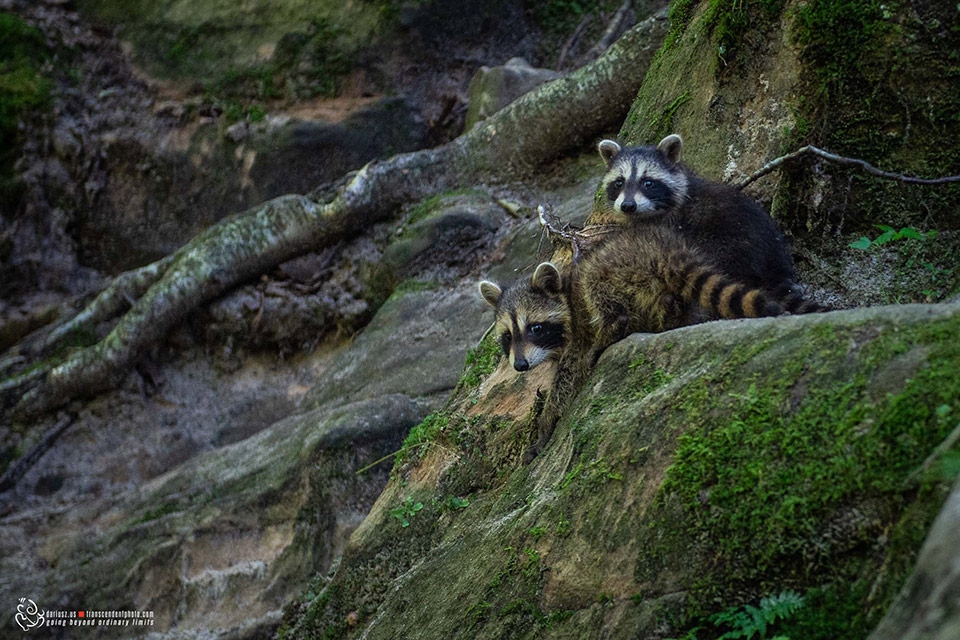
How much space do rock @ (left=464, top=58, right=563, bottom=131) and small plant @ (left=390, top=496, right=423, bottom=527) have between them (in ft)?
19.5

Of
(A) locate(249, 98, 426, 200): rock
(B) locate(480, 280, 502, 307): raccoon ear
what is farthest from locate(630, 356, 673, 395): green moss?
(A) locate(249, 98, 426, 200): rock

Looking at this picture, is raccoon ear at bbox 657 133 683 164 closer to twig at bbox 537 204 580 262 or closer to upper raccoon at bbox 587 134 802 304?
upper raccoon at bbox 587 134 802 304

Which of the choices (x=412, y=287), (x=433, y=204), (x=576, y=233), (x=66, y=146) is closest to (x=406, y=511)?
(x=576, y=233)

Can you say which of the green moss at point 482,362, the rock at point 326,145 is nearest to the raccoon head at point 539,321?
the green moss at point 482,362

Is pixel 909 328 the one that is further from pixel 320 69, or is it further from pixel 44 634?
pixel 320 69

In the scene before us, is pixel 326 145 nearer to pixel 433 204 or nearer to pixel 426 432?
pixel 433 204

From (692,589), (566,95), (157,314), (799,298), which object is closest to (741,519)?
(692,589)

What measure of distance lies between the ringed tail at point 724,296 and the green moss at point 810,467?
2.70 feet

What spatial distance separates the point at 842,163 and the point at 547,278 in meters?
1.53

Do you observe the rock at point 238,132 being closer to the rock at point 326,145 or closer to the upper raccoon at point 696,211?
the rock at point 326,145

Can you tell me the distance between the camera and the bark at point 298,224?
28.1ft

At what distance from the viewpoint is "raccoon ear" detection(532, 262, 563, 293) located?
4.45m

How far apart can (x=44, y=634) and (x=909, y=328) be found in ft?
22.7

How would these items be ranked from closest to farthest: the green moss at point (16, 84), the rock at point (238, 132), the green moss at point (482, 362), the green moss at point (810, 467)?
the green moss at point (810, 467) → the green moss at point (482, 362) → the rock at point (238, 132) → the green moss at point (16, 84)
